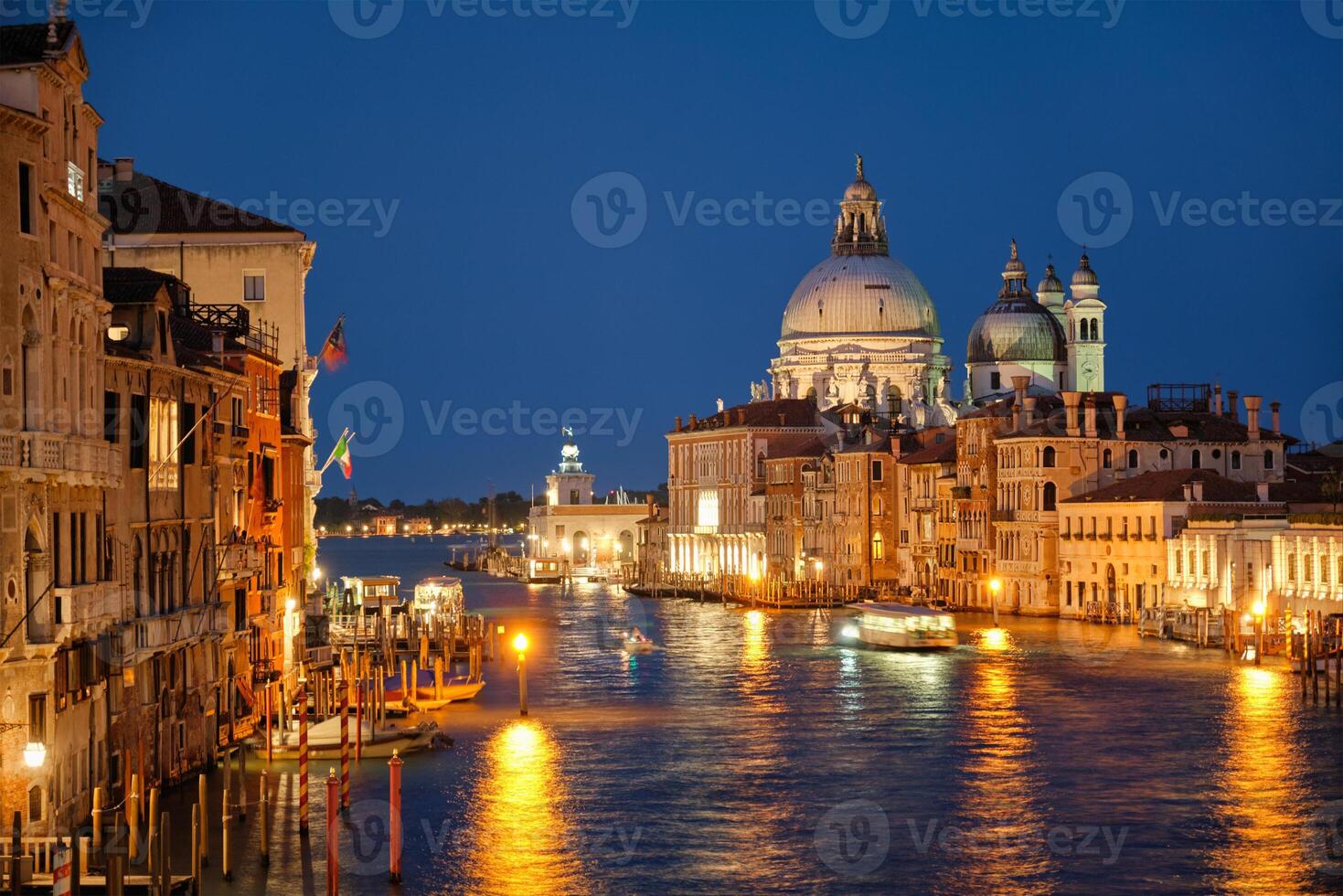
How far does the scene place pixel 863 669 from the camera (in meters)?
53.3

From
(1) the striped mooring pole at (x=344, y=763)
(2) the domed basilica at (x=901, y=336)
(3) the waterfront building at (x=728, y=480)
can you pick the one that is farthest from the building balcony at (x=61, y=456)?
(2) the domed basilica at (x=901, y=336)

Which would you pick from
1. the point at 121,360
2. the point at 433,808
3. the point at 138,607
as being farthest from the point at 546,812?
the point at 121,360

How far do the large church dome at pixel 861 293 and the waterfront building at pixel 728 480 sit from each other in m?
8.33

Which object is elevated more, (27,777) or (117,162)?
(117,162)

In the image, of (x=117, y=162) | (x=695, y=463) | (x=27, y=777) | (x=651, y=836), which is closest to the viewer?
(x=27, y=777)

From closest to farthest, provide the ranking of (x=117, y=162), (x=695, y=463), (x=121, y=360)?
(x=121, y=360)
(x=117, y=162)
(x=695, y=463)

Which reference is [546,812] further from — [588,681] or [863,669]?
[863,669]

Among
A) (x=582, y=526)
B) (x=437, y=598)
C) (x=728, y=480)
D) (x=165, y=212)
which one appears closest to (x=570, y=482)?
(x=582, y=526)

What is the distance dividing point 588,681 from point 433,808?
20.2 m

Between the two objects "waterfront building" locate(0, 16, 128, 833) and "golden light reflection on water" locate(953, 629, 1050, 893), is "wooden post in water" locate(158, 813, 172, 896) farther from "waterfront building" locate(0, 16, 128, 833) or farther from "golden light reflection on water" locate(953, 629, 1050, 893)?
"golden light reflection on water" locate(953, 629, 1050, 893)

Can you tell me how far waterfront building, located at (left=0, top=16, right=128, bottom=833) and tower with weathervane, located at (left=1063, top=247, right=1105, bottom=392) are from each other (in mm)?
86650

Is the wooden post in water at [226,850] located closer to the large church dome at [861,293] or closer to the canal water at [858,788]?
the canal water at [858,788]

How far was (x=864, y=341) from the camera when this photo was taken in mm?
113875
